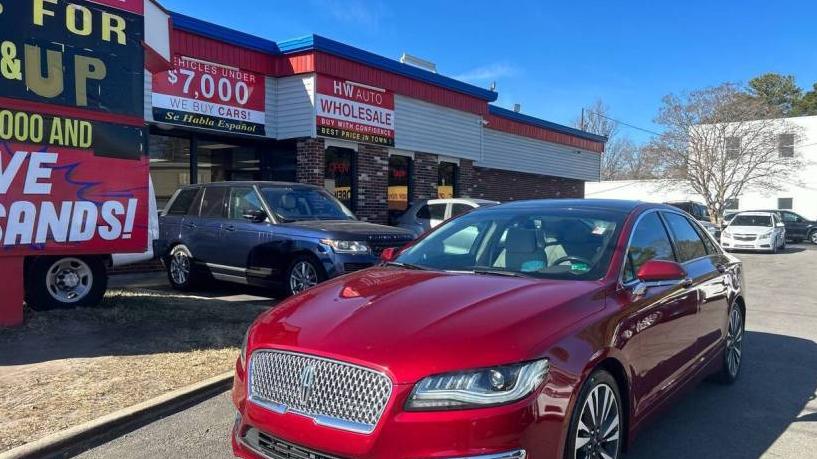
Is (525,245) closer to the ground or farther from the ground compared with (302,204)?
closer to the ground

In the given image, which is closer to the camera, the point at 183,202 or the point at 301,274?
the point at 301,274

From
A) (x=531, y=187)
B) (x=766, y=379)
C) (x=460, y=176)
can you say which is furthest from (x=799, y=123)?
(x=766, y=379)

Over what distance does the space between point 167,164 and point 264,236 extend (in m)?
4.74

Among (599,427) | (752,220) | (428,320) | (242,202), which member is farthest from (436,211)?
(752,220)

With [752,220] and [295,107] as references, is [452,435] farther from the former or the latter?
[752,220]

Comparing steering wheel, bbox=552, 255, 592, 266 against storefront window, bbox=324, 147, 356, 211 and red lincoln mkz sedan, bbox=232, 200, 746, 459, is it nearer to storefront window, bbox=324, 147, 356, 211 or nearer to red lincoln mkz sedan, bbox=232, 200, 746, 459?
red lincoln mkz sedan, bbox=232, 200, 746, 459

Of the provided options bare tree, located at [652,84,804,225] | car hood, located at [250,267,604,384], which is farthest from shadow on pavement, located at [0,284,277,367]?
bare tree, located at [652,84,804,225]

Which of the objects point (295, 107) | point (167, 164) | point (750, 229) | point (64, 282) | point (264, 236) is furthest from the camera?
point (750, 229)

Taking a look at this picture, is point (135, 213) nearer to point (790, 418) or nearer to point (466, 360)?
point (466, 360)

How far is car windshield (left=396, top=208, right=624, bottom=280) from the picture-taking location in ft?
11.9

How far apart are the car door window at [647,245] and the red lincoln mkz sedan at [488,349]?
0.02 m

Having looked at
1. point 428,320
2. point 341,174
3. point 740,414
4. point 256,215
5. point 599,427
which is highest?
point 341,174

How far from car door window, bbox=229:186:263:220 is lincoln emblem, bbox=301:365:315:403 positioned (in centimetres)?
641

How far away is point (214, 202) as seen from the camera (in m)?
9.42
